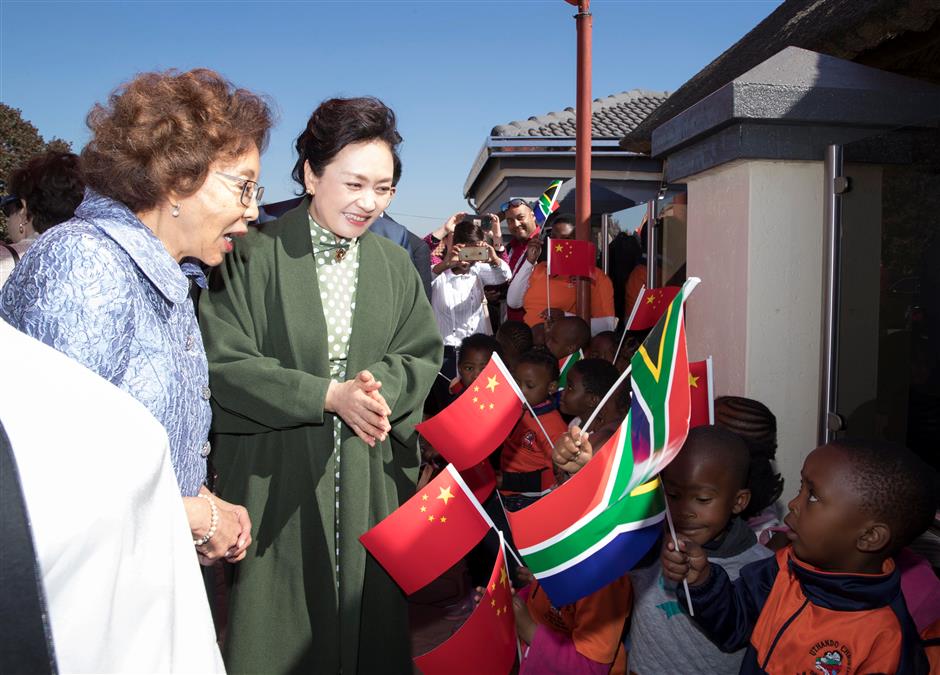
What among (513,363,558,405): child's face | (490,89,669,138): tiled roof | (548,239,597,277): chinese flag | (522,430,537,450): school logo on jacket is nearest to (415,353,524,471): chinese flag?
(522,430,537,450): school logo on jacket

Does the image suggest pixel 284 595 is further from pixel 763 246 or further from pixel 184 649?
pixel 763 246

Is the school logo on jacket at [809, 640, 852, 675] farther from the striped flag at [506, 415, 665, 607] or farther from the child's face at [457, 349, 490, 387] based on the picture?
the child's face at [457, 349, 490, 387]

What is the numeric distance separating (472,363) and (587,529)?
3.08 m

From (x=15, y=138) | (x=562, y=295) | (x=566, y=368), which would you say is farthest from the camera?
(x=15, y=138)

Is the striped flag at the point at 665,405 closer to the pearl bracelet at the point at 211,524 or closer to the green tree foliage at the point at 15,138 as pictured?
the pearl bracelet at the point at 211,524

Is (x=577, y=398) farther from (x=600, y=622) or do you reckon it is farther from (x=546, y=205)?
(x=546, y=205)

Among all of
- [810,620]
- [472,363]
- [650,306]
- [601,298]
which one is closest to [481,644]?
[810,620]

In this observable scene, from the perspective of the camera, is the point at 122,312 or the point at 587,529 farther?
the point at 587,529

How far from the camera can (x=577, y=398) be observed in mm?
3707

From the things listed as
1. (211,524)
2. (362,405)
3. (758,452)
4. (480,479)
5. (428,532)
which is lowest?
(480,479)

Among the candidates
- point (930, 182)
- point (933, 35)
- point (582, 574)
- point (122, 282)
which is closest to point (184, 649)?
point (122, 282)

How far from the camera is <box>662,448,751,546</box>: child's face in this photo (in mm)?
2207

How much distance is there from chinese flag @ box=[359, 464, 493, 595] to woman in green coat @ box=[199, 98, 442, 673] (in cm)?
13

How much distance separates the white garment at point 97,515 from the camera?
0.63 meters
